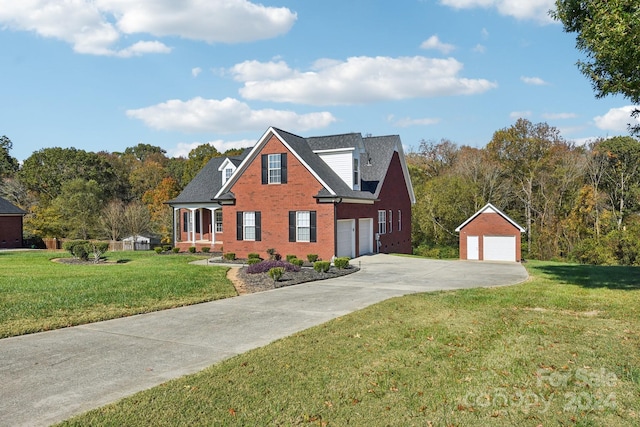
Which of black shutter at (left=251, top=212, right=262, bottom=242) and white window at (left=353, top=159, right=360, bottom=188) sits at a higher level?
white window at (left=353, top=159, right=360, bottom=188)

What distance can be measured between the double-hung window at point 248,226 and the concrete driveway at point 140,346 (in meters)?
11.1

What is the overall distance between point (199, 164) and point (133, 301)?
47.0 m

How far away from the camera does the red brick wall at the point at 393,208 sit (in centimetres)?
2727

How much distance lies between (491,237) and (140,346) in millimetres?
23679

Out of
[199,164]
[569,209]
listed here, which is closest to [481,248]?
[569,209]

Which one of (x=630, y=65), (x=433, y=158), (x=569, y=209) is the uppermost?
(x=433, y=158)

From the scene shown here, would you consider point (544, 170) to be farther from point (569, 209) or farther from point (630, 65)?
point (630, 65)

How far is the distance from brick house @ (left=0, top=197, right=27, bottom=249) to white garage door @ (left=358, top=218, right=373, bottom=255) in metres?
33.4

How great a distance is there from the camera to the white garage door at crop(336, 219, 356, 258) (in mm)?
24266

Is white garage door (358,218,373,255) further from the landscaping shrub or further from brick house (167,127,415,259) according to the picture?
the landscaping shrub

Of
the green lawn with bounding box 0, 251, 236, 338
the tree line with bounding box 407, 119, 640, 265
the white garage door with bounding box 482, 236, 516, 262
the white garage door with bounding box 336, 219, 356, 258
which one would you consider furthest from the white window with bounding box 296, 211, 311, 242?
the tree line with bounding box 407, 119, 640, 265

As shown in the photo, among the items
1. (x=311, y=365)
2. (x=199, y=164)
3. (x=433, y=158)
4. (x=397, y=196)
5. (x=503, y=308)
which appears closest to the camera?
(x=311, y=365)

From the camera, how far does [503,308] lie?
10656 millimetres

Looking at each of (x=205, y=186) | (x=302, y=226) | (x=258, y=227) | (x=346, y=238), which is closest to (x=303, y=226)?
(x=302, y=226)
